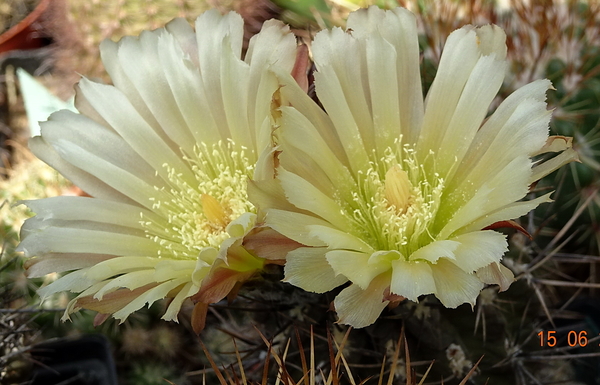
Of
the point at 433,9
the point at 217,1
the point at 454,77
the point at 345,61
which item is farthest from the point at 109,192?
the point at 217,1

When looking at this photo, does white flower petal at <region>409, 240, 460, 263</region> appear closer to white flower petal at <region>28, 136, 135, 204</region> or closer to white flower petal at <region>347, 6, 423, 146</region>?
white flower petal at <region>347, 6, 423, 146</region>

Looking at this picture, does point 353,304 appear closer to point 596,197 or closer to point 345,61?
point 345,61

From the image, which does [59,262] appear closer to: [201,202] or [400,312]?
[201,202]
